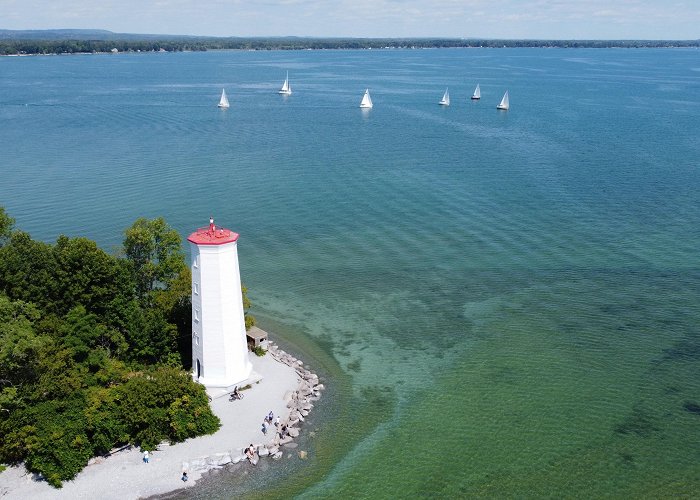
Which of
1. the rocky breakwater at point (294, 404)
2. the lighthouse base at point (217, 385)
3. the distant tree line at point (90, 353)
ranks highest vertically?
the distant tree line at point (90, 353)

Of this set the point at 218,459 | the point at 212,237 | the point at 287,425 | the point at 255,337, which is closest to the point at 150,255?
the point at 255,337

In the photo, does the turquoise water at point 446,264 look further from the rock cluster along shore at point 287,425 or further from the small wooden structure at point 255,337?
the small wooden structure at point 255,337

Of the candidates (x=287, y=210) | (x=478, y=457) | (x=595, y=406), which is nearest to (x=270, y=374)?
(x=478, y=457)

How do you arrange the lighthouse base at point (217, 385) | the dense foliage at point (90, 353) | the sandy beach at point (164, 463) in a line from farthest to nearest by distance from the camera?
the lighthouse base at point (217, 385)
the dense foliage at point (90, 353)
the sandy beach at point (164, 463)

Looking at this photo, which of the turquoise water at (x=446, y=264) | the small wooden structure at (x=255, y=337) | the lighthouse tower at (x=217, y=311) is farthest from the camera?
the small wooden structure at (x=255, y=337)

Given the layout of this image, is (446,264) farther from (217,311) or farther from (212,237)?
(212,237)

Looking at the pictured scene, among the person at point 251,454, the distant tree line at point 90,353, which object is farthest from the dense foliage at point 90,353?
the person at point 251,454

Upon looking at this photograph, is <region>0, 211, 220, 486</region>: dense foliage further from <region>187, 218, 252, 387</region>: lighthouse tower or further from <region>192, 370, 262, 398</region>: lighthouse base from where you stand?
<region>187, 218, 252, 387</region>: lighthouse tower

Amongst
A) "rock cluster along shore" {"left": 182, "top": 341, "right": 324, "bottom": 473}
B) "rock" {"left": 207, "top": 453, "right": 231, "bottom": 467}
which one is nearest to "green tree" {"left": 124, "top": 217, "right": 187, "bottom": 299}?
"rock cluster along shore" {"left": 182, "top": 341, "right": 324, "bottom": 473}
